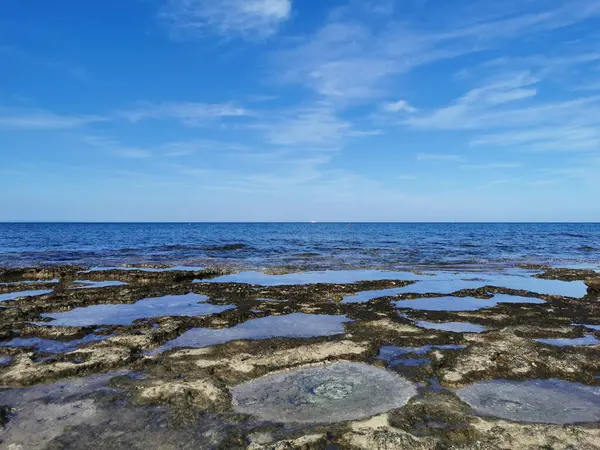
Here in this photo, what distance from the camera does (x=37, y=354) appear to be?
28.3 feet

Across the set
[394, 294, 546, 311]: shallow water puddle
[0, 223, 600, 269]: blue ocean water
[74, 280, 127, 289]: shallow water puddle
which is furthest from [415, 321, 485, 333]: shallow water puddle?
[0, 223, 600, 269]: blue ocean water

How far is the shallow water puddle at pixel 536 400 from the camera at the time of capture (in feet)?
19.4

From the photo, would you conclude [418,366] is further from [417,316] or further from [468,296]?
[468,296]

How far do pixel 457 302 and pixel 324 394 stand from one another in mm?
9868

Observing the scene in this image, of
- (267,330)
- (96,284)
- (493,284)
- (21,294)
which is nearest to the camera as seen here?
(267,330)

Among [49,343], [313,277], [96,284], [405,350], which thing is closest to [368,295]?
[313,277]

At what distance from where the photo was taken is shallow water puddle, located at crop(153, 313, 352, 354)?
32.2 ft

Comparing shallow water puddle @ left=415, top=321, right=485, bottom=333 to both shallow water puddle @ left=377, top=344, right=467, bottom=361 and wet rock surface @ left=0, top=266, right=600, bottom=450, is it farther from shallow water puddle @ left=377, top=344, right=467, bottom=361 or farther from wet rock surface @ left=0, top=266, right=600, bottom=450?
shallow water puddle @ left=377, top=344, right=467, bottom=361

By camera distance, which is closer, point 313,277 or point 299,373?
point 299,373

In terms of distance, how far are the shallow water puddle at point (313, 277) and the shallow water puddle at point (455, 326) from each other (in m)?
8.79

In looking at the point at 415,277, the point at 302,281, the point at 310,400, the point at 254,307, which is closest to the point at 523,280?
the point at 415,277

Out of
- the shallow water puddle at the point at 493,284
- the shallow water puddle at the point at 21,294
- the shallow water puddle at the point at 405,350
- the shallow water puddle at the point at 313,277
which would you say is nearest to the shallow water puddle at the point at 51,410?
the shallow water puddle at the point at 405,350

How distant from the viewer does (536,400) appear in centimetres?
650

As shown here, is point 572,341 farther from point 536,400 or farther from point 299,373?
point 299,373
